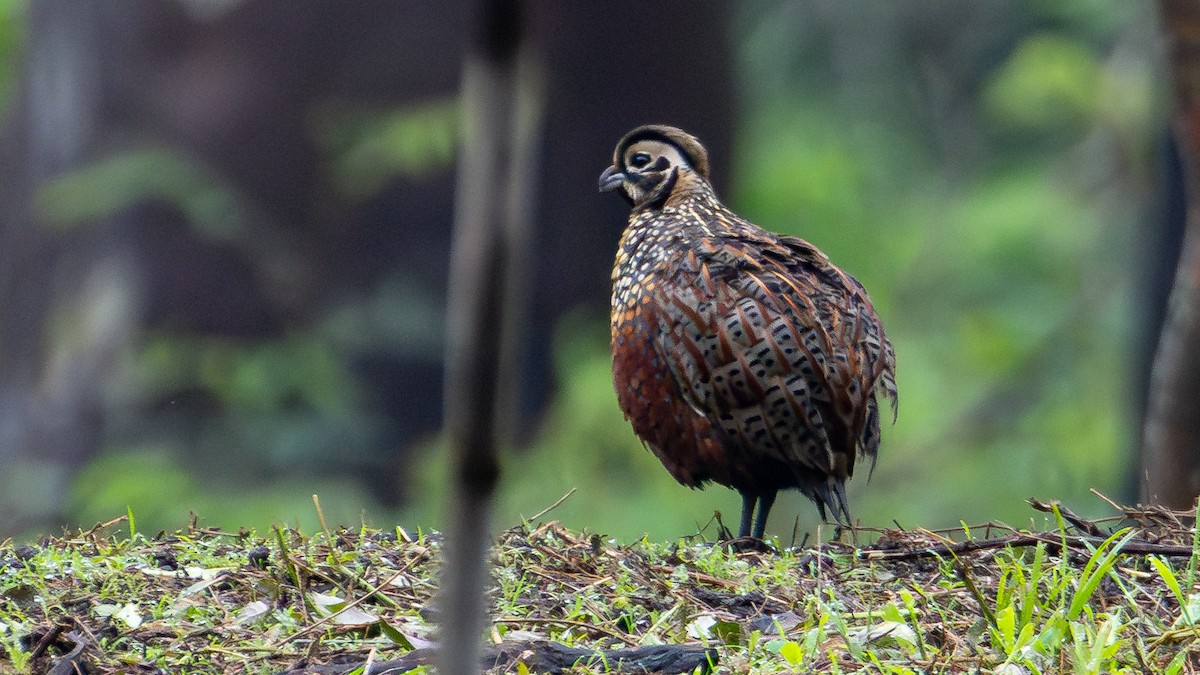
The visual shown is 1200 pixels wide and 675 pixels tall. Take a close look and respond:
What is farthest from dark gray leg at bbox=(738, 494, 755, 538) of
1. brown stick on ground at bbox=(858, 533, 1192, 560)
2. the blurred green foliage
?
the blurred green foliage

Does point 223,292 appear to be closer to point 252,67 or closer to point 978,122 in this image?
point 252,67

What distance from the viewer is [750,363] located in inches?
163

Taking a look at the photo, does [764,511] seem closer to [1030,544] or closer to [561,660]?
[1030,544]

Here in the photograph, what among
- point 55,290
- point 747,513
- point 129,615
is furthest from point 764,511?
point 55,290

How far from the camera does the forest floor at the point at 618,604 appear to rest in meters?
2.60

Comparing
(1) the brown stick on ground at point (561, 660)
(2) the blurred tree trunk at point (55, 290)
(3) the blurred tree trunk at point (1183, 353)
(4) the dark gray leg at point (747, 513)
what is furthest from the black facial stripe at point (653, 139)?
(2) the blurred tree trunk at point (55, 290)

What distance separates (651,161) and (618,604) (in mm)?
2480

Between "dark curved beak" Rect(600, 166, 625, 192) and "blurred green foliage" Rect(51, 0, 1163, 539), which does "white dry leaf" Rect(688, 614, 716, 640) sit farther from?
"blurred green foliage" Rect(51, 0, 1163, 539)

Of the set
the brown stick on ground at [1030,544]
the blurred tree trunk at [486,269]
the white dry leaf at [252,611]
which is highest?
the blurred tree trunk at [486,269]

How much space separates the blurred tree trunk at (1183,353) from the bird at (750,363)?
1.50 m

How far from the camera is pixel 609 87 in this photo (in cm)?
797

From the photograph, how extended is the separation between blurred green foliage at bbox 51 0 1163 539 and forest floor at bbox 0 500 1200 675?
4.07 m

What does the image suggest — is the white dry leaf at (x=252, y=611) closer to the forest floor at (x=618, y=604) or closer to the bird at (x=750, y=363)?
the forest floor at (x=618, y=604)

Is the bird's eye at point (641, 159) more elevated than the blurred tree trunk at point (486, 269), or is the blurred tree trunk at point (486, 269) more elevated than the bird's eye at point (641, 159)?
the bird's eye at point (641, 159)
